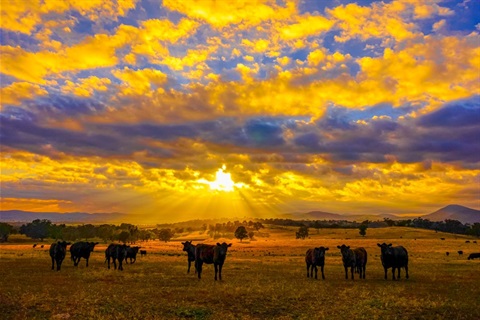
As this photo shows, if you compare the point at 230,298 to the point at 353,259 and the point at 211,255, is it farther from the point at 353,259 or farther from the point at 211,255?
the point at 353,259

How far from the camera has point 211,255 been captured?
110 ft

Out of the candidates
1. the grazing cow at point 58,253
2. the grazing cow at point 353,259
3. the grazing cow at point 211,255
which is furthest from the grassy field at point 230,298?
the grazing cow at point 58,253

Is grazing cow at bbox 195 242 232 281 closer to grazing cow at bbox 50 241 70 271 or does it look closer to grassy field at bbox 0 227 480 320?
grassy field at bbox 0 227 480 320

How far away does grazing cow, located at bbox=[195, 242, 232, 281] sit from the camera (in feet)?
105

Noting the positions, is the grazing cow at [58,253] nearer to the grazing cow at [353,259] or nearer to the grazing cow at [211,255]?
the grazing cow at [211,255]

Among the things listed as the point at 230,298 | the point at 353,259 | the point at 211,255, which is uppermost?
the point at 211,255

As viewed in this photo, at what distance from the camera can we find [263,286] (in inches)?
1068

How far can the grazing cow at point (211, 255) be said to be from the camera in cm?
Result: 3206

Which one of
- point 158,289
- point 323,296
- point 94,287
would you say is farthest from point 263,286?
point 94,287

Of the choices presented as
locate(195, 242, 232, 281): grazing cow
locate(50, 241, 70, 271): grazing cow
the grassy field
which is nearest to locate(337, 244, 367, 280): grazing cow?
the grassy field

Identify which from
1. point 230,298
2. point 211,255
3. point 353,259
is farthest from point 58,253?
point 353,259

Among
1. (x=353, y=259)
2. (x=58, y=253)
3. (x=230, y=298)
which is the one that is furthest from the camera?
(x=58, y=253)

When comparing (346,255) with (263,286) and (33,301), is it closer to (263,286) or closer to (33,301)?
(263,286)

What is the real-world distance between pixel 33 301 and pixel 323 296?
54.2 ft
